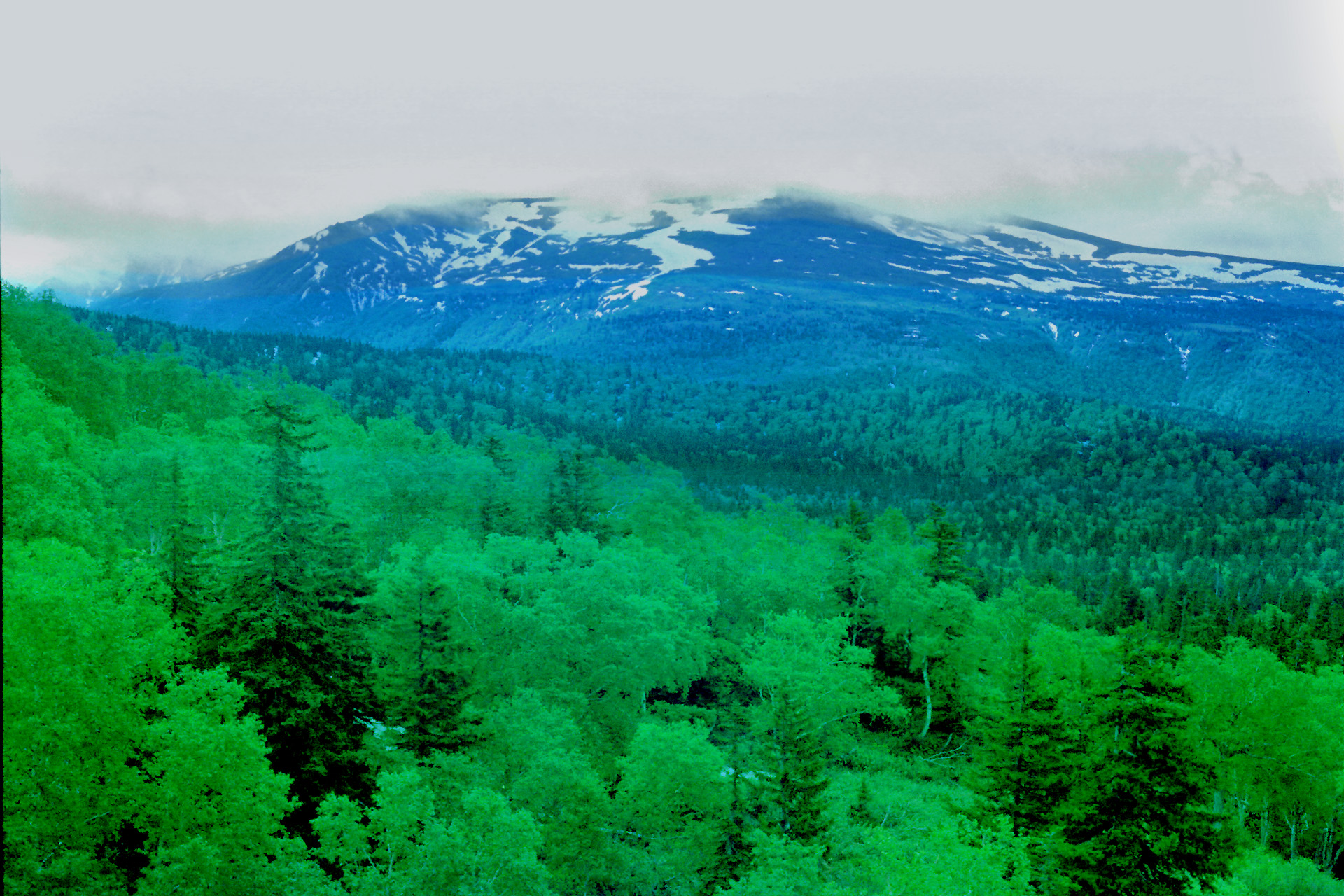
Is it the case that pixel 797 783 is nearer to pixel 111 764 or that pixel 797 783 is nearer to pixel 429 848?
Answer: pixel 429 848

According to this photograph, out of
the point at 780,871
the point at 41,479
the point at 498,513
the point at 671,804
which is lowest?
the point at 671,804

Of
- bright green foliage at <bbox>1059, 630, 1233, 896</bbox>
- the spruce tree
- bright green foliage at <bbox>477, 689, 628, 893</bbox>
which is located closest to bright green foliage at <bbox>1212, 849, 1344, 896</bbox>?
bright green foliage at <bbox>1059, 630, 1233, 896</bbox>

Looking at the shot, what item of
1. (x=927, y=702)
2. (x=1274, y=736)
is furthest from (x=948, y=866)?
(x=927, y=702)

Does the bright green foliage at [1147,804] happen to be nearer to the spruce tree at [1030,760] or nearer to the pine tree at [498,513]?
the spruce tree at [1030,760]

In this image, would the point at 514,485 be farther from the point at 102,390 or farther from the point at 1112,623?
the point at 1112,623

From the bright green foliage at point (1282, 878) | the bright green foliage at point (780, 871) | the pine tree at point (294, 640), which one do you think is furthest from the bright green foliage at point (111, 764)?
the bright green foliage at point (1282, 878)

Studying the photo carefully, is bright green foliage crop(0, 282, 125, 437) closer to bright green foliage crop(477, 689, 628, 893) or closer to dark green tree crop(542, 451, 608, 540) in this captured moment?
dark green tree crop(542, 451, 608, 540)
